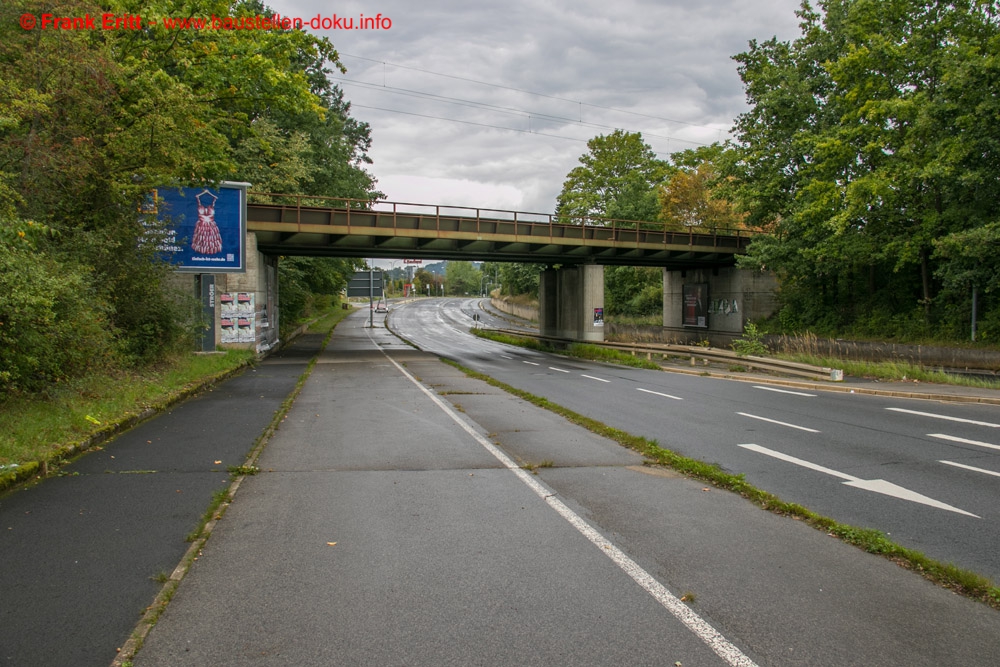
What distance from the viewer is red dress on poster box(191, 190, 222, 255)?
72.0 ft

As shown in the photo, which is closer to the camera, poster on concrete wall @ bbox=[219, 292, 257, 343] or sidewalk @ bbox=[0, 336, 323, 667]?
sidewalk @ bbox=[0, 336, 323, 667]

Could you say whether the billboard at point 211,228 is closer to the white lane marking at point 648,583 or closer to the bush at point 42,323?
the bush at point 42,323

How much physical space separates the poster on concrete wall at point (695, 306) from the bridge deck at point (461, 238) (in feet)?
11.9

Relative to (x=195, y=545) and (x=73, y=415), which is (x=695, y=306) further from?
(x=195, y=545)

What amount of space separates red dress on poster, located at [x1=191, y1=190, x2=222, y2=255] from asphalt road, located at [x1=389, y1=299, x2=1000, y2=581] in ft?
37.7

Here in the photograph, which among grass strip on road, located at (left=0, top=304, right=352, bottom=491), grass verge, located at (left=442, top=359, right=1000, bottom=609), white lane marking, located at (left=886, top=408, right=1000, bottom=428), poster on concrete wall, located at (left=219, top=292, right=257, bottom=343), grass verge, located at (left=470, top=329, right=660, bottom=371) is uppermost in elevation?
poster on concrete wall, located at (left=219, top=292, right=257, bottom=343)

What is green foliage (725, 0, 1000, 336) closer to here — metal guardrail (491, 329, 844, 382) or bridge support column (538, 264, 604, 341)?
metal guardrail (491, 329, 844, 382)

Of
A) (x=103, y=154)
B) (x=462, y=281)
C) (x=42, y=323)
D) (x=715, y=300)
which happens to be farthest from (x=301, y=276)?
(x=462, y=281)

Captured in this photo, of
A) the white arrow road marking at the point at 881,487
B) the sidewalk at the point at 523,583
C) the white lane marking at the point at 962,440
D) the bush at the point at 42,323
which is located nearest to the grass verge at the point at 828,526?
the sidewalk at the point at 523,583

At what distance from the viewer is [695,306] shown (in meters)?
46.7

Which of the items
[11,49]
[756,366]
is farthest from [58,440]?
[756,366]

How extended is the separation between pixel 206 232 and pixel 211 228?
216 mm

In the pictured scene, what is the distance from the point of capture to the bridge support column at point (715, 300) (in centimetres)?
4294

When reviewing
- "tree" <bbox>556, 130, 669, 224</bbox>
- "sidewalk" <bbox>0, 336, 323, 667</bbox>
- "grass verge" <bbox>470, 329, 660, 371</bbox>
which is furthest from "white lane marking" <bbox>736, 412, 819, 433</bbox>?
"tree" <bbox>556, 130, 669, 224</bbox>
